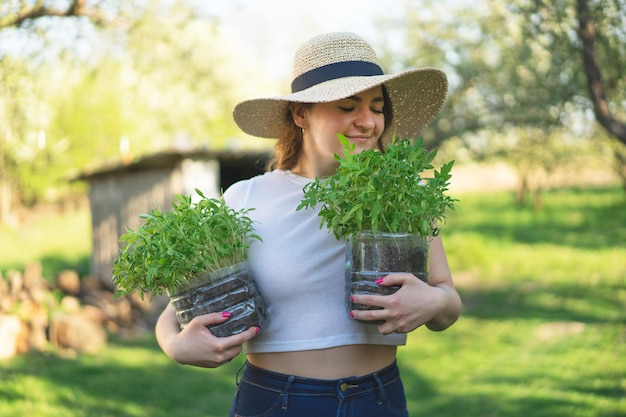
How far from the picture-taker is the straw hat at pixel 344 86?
2.32m

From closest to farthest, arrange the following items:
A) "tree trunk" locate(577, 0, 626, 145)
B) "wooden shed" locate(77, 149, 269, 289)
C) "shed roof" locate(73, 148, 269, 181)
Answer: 1. "tree trunk" locate(577, 0, 626, 145)
2. "shed roof" locate(73, 148, 269, 181)
3. "wooden shed" locate(77, 149, 269, 289)

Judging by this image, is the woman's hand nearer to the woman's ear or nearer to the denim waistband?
the denim waistband

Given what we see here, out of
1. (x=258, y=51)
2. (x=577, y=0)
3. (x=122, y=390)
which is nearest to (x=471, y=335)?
(x=122, y=390)

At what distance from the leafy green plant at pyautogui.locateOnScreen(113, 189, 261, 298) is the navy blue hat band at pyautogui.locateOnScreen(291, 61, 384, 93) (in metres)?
0.55

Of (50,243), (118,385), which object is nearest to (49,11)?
(118,385)

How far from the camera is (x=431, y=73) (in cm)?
253

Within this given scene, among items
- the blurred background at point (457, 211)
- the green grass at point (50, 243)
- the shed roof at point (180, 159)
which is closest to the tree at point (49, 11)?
the blurred background at point (457, 211)

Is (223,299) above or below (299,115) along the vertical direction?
below

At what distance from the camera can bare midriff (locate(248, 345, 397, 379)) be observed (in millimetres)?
2285

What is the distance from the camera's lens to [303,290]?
2.31 m

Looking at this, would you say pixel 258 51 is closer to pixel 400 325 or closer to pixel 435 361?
pixel 435 361

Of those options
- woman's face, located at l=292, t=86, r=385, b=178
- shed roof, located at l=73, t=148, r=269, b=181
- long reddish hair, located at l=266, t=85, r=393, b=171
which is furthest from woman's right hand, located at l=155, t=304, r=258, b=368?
shed roof, located at l=73, t=148, r=269, b=181

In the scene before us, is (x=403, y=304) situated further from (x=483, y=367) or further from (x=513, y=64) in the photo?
(x=513, y=64)

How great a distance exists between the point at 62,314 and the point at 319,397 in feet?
27.6
